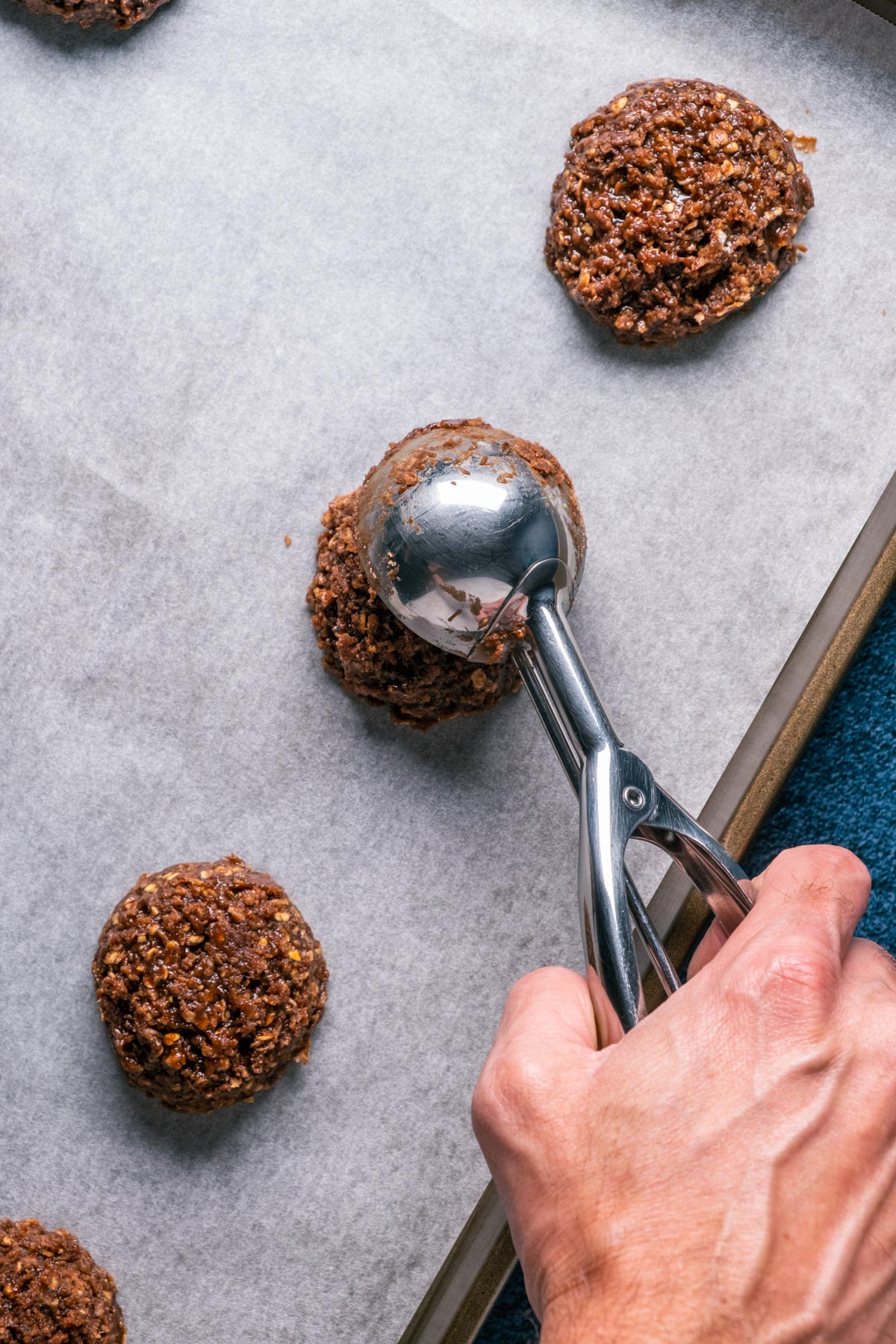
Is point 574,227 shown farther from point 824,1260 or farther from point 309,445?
point 824,1260

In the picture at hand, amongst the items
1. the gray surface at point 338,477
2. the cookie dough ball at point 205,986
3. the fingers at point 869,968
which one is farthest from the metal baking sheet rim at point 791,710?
the fingers at point 869,968

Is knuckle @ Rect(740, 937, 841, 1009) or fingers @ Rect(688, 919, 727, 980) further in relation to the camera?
fingers @ Rect(688, 919, 727, 980)

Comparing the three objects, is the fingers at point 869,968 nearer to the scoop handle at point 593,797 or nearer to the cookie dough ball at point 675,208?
the scoop handle at point 593,797

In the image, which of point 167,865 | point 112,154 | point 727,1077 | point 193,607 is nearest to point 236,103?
point 112,154

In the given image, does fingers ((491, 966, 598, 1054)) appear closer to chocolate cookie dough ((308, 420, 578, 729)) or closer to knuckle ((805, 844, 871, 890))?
knuckle ((805, 844, 871, 890))

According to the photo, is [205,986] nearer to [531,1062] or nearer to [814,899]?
[531,1062]

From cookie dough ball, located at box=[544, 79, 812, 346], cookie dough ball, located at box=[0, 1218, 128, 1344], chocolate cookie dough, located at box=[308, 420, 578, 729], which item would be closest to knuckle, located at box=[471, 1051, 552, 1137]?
chocolate cookie dough, located at box=[308, 420, 578, 729]

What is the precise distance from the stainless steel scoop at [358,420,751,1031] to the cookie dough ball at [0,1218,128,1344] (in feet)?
2.97

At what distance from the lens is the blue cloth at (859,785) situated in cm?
170

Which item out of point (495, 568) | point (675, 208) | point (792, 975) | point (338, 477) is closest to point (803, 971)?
point (792, 975)

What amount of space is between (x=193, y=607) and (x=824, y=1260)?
1181mm

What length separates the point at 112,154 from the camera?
1.66 meters

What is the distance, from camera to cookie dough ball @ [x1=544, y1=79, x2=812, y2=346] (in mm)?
1560

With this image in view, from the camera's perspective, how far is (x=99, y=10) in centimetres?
163
